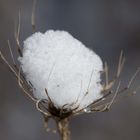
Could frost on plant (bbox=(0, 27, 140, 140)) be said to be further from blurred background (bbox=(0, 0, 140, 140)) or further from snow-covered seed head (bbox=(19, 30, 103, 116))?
blurred background (bbox=(0, 0, 140, 140))

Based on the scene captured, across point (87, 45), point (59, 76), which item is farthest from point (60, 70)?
point (87, 45)

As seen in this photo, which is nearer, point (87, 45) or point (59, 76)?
point (59, 76)

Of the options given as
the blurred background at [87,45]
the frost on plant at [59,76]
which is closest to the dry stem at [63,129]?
the frost on plant at [59,76]

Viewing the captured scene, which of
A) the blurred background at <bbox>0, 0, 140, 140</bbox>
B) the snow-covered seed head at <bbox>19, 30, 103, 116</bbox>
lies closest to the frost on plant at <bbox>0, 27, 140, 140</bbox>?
the snow-covered seed head at <bbox>19, 30, 103, 116</bbox>

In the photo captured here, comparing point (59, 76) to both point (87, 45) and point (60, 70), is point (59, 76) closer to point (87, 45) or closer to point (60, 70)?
point (60, 70)

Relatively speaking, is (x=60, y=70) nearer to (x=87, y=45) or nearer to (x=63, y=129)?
(x=63, y=129)

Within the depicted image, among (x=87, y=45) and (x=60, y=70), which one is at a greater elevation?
(x=60, y=70)
